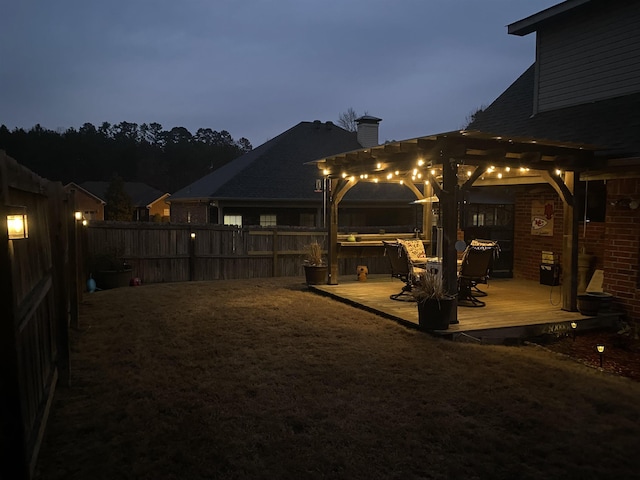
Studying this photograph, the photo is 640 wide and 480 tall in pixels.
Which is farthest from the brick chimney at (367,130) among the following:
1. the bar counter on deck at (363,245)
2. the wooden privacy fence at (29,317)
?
the wooden privacy fence at (29,317)

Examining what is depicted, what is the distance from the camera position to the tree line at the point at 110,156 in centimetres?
4069

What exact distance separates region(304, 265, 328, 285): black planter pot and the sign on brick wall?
4857 millimetres

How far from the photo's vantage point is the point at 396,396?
4613 millimetres

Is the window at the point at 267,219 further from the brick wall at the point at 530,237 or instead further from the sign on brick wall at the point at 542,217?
the sign on brick wall at the point at 542,217

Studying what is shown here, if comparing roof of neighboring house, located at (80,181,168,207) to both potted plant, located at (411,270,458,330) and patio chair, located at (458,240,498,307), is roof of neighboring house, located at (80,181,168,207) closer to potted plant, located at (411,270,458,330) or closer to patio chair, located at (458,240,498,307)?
patio chair, located at (458,240,498,307)

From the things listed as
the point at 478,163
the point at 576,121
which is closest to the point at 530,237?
the point at 576,121

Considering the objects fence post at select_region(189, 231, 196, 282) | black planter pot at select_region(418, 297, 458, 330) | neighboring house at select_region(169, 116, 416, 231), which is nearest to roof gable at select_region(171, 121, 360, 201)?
neighboring house at select_region(169, 116, 416, 231)

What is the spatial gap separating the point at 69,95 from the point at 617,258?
149183mm

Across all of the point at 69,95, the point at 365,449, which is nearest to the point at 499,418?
the point at 365,449

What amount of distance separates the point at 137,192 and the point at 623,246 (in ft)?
123

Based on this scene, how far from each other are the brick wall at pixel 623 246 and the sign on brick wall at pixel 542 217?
107 inches

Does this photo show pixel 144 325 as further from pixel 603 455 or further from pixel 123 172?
pixel 123 172

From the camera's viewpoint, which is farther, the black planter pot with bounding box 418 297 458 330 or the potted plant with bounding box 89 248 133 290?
the potted plant with bounding box 89 248 133 290

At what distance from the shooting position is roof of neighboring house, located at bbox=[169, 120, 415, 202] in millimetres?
18453
